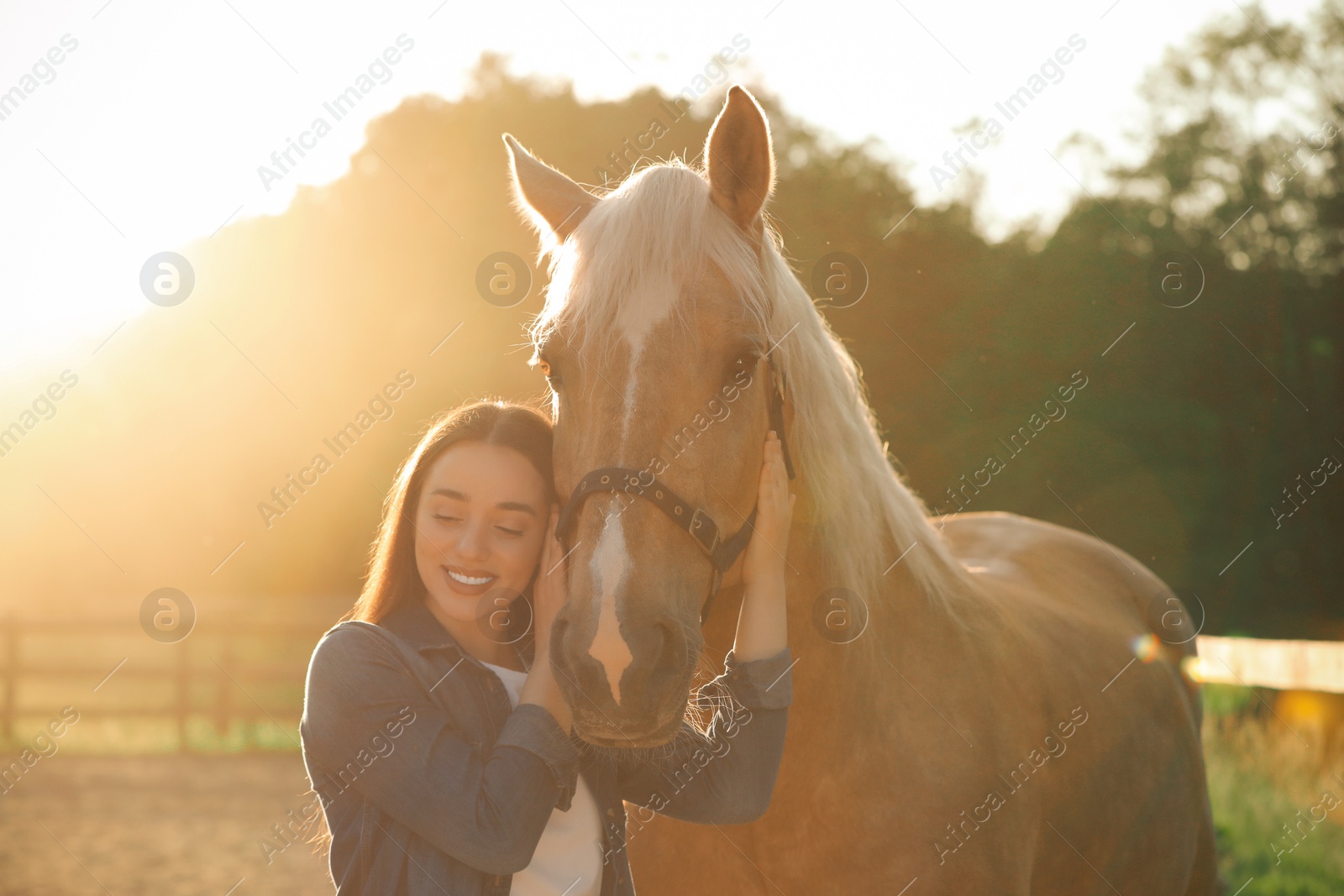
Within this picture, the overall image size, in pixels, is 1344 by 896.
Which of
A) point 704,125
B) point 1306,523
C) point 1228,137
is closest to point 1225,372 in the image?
point 1306,523

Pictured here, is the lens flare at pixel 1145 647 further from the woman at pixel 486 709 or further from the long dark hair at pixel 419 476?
the long dark hair at pixel 419 476

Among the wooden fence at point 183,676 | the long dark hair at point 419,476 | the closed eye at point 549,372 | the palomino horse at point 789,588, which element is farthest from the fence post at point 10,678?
the closed eye at point 549,372

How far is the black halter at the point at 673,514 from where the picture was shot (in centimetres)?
180

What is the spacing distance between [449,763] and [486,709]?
0.66ft

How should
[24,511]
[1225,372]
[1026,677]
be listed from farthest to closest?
1. [24,511]
2. [1225,372]
3. [1026,677]

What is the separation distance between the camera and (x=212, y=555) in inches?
695

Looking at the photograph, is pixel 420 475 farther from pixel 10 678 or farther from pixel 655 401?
pixel 10 678

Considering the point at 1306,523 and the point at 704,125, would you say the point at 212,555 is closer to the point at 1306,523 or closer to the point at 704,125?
the point at 704,125

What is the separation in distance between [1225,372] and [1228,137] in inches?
130

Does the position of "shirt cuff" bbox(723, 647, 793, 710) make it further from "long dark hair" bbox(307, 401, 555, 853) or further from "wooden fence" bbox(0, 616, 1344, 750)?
"wooden fence" bbox(0, 616, 1344, 750)

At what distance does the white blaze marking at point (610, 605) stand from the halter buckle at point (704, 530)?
0.54ft

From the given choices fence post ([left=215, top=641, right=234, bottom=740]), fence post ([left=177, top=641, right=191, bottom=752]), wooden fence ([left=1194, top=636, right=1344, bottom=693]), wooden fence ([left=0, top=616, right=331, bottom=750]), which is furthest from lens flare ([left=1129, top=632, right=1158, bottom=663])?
fence post ([left=177, top=641, right=191, bottom=752])

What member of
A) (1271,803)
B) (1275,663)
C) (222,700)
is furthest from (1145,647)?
(222,700)

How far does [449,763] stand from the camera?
180cm
